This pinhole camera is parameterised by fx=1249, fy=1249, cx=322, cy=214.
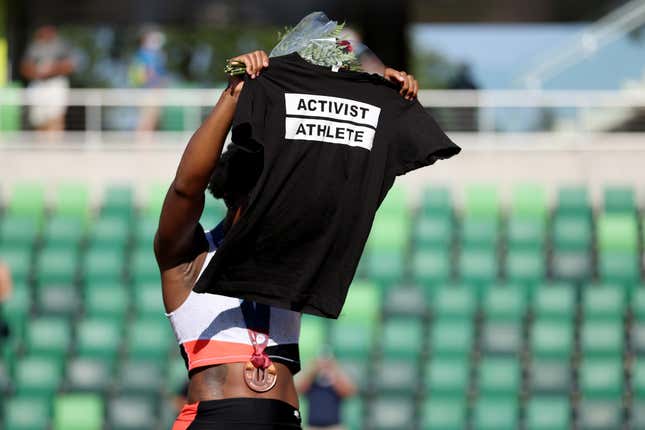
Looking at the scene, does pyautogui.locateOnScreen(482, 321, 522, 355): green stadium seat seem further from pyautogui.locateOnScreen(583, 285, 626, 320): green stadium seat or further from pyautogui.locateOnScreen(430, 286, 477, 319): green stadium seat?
pyautogui.locateOnScreen(583, 285, 626, 320): green stadium seat

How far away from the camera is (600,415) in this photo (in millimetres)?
12000

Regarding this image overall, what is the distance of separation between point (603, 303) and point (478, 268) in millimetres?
1367

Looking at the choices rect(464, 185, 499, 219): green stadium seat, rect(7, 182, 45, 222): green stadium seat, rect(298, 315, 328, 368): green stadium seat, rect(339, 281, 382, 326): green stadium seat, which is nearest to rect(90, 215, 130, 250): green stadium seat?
rect(7, 182, 45, 222): green stadium seat

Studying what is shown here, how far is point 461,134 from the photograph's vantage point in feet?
51.1

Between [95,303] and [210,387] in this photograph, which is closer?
[210,387]

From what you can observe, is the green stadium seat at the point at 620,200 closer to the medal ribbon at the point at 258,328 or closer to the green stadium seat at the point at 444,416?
the green stadium seat at the point at 444,416

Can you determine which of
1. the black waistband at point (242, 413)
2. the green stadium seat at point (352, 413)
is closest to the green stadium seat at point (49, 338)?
the green stadium seat at point (352, 413)

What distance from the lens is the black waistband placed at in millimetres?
3604

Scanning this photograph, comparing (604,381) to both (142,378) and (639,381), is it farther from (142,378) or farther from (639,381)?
(142,378)

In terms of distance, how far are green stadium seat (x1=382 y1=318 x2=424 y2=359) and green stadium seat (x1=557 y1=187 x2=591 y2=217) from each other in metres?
2.62

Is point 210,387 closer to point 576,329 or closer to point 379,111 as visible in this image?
point 379,111

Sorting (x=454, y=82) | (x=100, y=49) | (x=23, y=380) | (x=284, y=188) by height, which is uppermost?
(x=100, y=49)

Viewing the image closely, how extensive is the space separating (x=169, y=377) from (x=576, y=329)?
166 inches

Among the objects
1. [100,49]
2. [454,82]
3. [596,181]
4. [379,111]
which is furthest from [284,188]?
[100,49]
